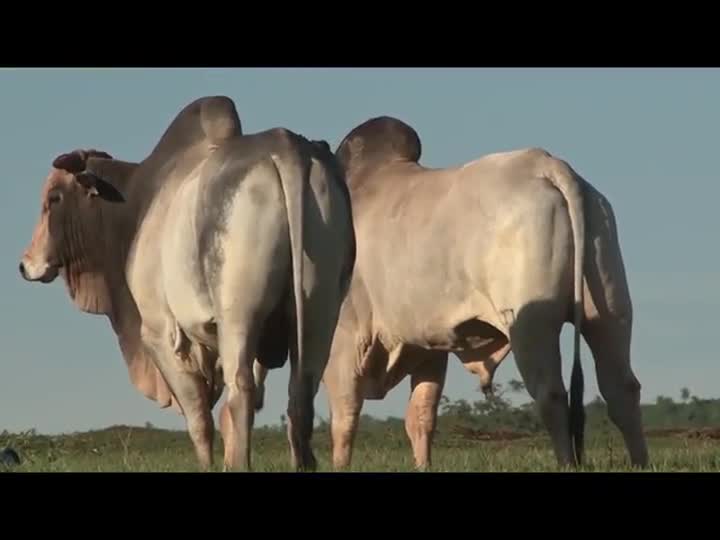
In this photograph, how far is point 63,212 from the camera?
10938mm

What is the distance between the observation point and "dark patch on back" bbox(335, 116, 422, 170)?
12023 millimetres

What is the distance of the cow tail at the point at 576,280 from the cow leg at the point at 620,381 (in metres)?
0.28

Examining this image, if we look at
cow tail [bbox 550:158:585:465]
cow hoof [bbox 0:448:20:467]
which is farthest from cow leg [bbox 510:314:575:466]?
cow hoof [bbox 0:448:20:467]

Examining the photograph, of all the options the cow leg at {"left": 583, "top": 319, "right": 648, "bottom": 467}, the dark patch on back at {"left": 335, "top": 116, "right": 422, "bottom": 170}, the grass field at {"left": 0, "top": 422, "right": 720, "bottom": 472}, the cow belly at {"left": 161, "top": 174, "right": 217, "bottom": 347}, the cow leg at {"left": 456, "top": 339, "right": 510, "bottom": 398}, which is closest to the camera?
the cow belly at {"left": 161, "top": 174, "right": 217, "bottom": 347}

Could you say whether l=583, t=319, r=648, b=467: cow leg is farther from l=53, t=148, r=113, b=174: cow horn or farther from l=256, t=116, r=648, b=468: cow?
l=53, t=148, r=113, b=174: cow horn

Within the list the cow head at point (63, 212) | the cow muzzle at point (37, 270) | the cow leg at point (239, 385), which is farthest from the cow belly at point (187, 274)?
the cow muzzle at point (37, 270)

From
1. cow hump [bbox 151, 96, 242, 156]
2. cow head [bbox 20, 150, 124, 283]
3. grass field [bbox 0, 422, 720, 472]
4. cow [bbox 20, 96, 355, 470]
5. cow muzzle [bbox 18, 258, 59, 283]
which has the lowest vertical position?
grass field [bbox 0, 422, 720, 472]

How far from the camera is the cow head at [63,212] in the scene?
1077 centimetres

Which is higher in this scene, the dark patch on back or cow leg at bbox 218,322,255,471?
the dark patch on back

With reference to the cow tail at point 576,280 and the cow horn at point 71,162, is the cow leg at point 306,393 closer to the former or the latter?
the cow tail at point 576,280

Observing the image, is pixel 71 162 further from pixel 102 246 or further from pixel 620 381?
pixel 620 381

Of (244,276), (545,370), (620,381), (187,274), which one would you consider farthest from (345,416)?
(244,276)

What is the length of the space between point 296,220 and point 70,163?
9.57 ft
